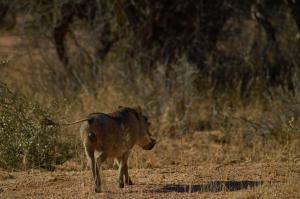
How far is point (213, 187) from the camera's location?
23.9 feet

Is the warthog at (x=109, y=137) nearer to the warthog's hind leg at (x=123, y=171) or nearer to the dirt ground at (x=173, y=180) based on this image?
the warthog's hind leg at (x=123, y=171)

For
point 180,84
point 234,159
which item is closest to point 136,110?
point 234,159

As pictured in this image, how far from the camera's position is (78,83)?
522 inches

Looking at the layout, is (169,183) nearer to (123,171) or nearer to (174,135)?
(123,171)

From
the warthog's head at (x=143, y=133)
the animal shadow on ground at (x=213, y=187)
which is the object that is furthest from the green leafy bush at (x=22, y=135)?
the animal shadow on ground at (x=213, y=187)

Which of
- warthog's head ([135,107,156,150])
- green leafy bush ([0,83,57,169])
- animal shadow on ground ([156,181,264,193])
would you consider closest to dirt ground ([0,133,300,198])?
animal shadow on ground ([156,181,264,193])

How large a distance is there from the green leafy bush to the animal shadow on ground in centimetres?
180

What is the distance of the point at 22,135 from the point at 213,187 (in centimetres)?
229

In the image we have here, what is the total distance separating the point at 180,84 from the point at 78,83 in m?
2.00

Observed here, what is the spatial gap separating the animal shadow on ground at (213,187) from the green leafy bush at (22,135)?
1796mm

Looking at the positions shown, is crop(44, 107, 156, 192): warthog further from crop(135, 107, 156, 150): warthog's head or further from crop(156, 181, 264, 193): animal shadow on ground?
crop(156, 181, 264, 193): animal shadow on ground

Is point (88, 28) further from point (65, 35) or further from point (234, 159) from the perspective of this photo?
point (234, 159)

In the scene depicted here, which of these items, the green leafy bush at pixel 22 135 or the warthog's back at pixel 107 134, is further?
the green leafy bush at pixel 22 135

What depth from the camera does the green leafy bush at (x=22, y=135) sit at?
8312 mm
